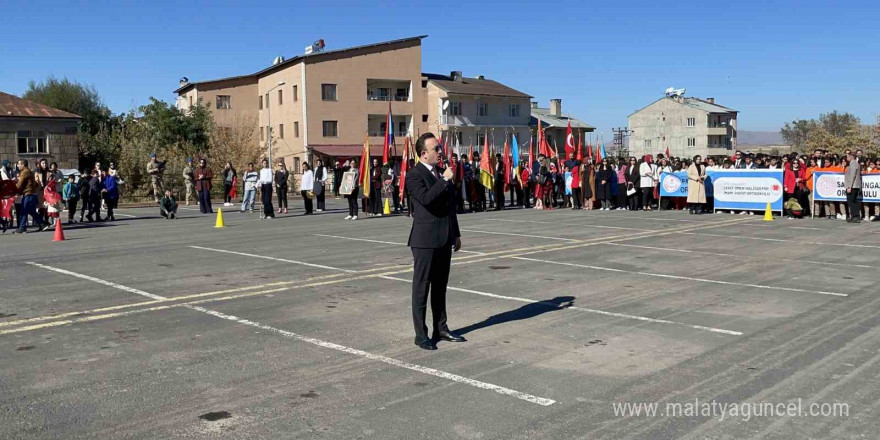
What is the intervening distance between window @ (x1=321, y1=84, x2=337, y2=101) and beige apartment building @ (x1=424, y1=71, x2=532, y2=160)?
34.7 feet

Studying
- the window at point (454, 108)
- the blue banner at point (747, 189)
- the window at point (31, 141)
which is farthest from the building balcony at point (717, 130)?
the blue banner at point (747, 189)

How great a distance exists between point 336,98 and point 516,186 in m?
38.1

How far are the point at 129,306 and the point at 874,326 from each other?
835 cm

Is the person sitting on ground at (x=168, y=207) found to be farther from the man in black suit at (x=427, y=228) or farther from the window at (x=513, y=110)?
the window at (x=513, y=110)

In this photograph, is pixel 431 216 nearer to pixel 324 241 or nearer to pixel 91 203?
pixel 324 241

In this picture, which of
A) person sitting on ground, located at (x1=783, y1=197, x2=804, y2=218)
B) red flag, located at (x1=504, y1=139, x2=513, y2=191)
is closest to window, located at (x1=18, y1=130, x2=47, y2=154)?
red flag, located at (x1=504, y1=139, x2=513, y2=191)

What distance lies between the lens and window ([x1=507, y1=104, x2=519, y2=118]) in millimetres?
77938

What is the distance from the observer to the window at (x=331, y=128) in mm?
64562

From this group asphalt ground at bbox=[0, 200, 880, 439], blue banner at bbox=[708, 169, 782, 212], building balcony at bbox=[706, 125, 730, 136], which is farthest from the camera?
building balcony at bbox=[706, 125, 730, 136]

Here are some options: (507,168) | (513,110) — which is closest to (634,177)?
(507,168)

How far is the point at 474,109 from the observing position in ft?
248

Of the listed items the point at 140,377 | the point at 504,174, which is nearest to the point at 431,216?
the point at 140,377

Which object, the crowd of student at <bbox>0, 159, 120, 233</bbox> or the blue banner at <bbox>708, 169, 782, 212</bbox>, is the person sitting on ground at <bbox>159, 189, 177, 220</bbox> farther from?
the blue banner at <bbox>708, 169, 782, 212</bbox>

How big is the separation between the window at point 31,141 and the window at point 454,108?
36.2 metres
